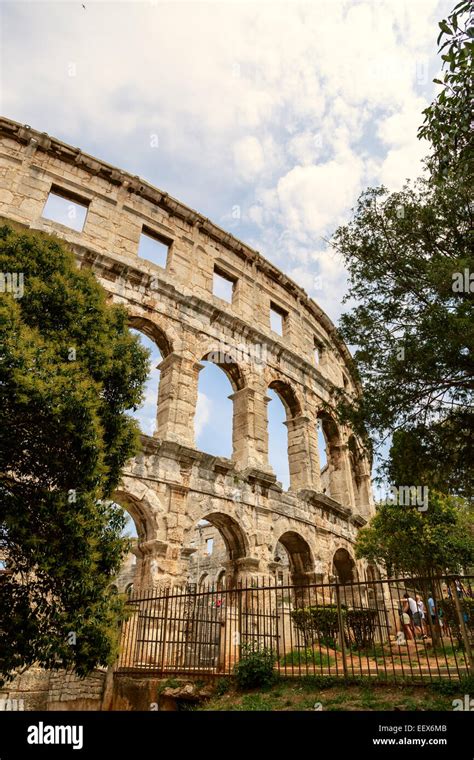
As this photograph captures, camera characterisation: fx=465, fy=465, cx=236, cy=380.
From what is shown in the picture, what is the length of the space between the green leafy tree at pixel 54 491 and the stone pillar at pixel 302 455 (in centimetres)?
962

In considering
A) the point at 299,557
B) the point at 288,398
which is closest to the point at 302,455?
the point at 288,398

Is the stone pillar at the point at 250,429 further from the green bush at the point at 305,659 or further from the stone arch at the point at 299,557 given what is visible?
the green bush at the point at 305,659

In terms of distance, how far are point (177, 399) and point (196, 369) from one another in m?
1.25

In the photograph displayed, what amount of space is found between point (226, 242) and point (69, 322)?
34.9ft

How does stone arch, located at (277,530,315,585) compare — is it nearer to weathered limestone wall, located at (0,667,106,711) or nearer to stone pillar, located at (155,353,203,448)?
stone pillar, located at (155,353,203,448)

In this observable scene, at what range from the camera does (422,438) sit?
26.5 feet

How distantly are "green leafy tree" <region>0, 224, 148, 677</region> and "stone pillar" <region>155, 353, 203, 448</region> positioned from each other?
522 cm

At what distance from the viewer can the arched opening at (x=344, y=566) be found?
15.8m

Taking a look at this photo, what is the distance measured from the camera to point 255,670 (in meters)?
6.88

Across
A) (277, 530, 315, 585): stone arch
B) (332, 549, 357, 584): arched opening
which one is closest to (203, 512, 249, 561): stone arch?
(277, 530, 315, 585): stone arch

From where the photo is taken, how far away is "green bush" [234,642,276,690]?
6.84 metres

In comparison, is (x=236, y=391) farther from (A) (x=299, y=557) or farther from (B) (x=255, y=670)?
(B) (x=255, y=670)
